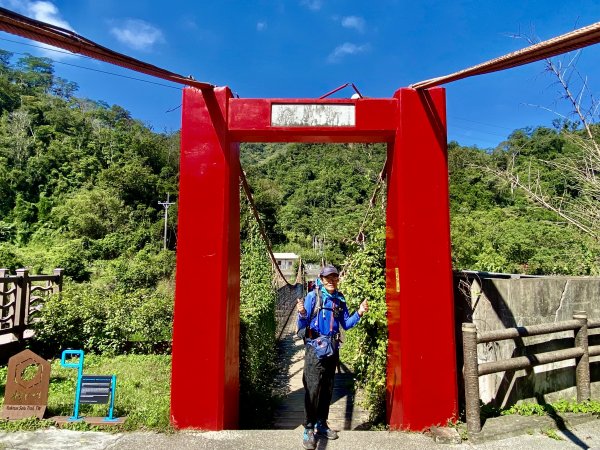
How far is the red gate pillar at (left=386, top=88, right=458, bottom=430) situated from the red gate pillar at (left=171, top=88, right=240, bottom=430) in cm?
121

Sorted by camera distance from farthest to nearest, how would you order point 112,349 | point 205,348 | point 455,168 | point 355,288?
point 455,168 → point 112,349 → point 355,288 → point 205,348

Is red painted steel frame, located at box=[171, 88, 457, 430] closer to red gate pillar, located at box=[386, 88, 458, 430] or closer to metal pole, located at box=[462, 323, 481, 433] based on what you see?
red gate pillar, located at box=[386, 88, 458, 430]

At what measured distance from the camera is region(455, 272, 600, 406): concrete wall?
9.36 feet

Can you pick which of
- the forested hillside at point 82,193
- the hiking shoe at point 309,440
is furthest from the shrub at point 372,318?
the forested hillside at point 82,193

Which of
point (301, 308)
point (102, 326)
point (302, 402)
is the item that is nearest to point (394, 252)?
point (301, 308)

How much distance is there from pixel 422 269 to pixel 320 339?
0.83 meters

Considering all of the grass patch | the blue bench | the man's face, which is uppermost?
the man's face

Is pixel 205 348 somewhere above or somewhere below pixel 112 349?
above

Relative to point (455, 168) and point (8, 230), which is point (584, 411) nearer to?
point (455, 168)

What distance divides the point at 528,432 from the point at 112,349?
5.53 m

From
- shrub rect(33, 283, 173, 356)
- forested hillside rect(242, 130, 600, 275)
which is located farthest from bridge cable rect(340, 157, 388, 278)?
shrub rect(33, 283, 173, 356)

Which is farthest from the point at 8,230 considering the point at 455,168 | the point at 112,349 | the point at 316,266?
the point at 455,168

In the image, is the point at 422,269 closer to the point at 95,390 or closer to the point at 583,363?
the point at 583,363

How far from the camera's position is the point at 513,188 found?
4.65 metres
